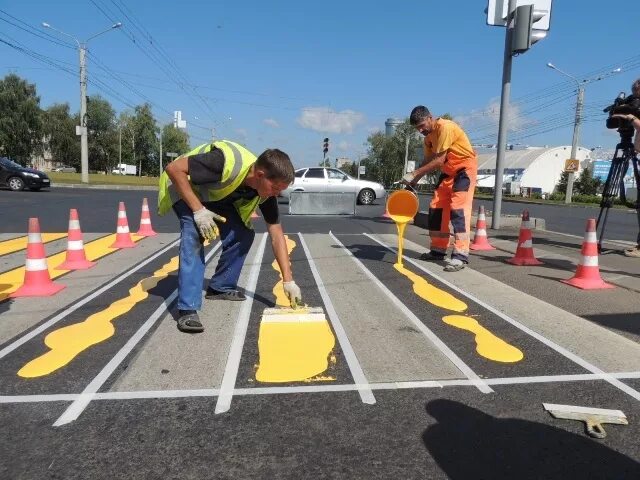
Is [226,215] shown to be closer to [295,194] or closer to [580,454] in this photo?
[580,454]

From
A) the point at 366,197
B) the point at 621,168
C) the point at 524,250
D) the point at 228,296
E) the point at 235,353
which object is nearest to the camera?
the point at 235,353

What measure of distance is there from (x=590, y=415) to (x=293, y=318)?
230cm

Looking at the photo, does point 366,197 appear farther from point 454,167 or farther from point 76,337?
point 76,337

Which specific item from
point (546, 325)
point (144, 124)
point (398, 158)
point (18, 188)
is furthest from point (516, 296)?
point (144, 124)

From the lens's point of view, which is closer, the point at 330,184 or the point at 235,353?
the point at 235,353

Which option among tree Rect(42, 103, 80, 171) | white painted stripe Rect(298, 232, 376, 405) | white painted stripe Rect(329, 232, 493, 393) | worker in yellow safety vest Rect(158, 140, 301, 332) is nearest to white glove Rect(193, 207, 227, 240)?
worker in yellow safety vest Rect(158, 140, 301, 332)

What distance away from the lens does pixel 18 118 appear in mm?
60156

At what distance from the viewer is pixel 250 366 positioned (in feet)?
10.8

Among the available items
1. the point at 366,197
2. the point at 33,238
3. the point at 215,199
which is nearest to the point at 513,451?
the point at 215,199

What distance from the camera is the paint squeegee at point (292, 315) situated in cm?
416

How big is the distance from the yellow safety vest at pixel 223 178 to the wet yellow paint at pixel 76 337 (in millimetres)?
1084

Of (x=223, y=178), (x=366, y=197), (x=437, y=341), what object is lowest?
(x=437, y=341)

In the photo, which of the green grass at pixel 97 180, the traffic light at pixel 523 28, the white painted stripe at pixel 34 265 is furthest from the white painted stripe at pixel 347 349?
the green grass at pixel 97 180

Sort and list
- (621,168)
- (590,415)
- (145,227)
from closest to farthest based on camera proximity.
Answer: (590,415) → (621,168) → (145,227)
